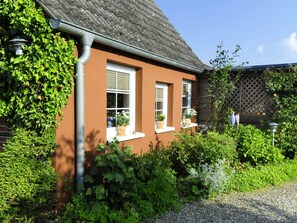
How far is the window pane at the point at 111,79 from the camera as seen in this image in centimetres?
536

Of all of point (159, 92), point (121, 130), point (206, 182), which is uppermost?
point (159, 92)

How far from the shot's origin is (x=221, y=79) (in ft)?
29.2

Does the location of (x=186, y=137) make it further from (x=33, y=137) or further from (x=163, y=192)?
(x=33, y=137)

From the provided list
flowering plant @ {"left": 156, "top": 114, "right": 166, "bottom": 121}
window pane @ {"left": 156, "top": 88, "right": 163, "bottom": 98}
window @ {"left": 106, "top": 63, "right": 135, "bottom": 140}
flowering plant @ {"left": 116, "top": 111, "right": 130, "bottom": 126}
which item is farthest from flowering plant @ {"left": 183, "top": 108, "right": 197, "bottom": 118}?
flowering plant @ {"left": 116, "top": 111, "right": 130, "bottom": 126}

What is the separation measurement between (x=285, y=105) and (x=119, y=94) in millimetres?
5632

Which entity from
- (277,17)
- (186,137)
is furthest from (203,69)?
(186,137)

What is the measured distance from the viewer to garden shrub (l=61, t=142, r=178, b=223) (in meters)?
3.64

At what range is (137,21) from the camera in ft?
22.4

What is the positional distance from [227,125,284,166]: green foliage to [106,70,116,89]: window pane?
3793mm

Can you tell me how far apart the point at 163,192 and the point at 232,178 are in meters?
2.08

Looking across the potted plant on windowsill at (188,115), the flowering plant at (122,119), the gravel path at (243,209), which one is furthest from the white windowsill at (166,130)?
the gravel path at (243,209)

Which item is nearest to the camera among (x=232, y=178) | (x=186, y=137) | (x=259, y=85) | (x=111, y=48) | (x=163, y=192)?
(x=163, y=192)

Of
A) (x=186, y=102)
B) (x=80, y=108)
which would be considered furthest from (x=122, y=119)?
(x=186, y=102)

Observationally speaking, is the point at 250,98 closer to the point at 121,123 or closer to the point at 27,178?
the point at 121,123
